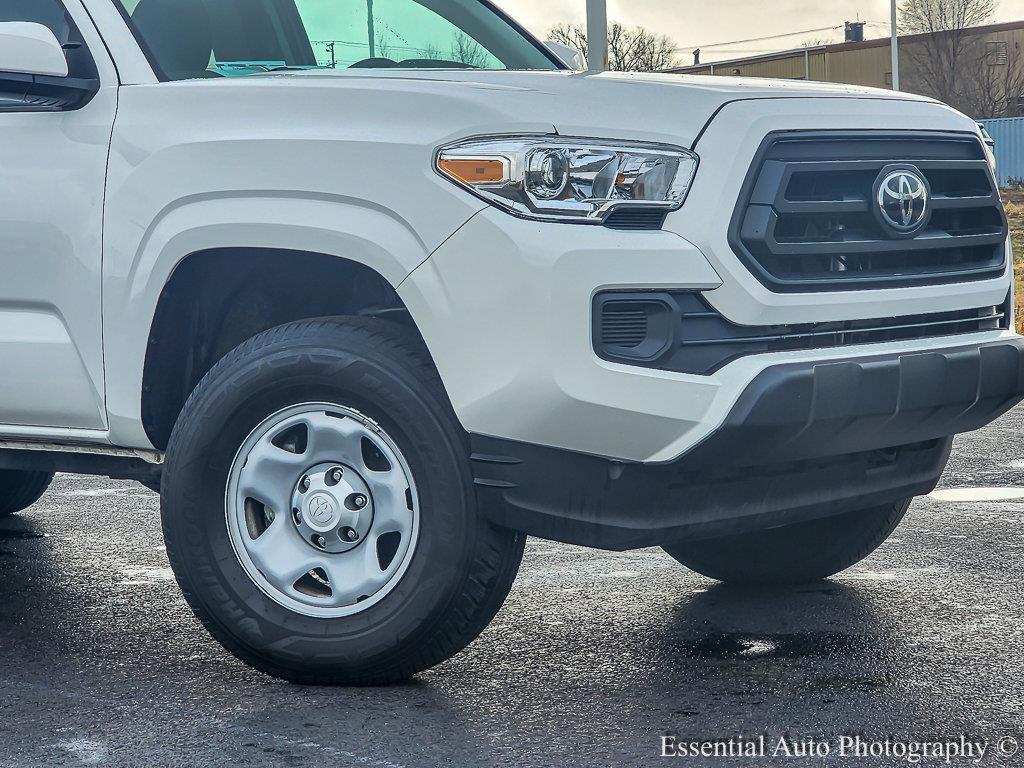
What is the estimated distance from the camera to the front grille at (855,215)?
12.1 feet

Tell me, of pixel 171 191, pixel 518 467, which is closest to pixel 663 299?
pixel 518 467

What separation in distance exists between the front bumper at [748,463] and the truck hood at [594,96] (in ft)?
2.09

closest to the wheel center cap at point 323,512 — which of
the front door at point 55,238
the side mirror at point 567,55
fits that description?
the front door at point 55,238

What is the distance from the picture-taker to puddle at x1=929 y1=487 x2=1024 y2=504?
6.33 m

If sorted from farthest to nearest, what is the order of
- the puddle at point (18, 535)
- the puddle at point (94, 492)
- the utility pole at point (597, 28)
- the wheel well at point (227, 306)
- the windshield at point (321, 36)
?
1. the utility pole at point (597, 28)
2. the puddle at point (94, 492)
3. the puddle at point (18, 535)
4. the windshield at point (321, 36)
5. the wheel well at point (227, 306)

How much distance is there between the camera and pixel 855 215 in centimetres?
386

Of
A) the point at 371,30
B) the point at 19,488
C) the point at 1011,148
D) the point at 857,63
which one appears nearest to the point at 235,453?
the point at 371,30

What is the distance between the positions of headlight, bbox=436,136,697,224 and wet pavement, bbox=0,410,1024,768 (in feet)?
3.90

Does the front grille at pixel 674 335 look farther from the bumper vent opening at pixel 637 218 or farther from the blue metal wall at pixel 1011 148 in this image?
the blue metal wall at pixel 1011 148

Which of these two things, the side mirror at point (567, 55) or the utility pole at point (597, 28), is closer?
the side mirror at point (567, 55)

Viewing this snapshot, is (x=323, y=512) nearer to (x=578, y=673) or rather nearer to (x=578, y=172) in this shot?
(x=578, y=673)

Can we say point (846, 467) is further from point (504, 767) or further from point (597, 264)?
point (504, 767)

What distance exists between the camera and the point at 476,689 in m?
3.94

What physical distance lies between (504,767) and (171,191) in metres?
1.67
